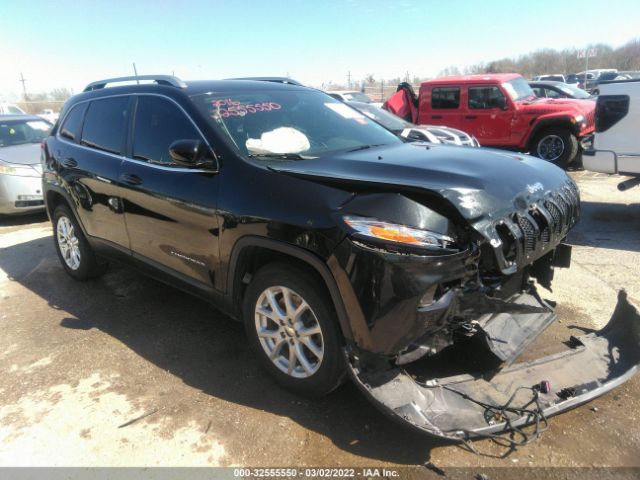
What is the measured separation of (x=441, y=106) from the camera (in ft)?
37.2

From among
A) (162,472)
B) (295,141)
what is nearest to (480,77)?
(295,141)

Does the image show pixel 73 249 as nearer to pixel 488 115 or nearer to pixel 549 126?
pixel 488 115

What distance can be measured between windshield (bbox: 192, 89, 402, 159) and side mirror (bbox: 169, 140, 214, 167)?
19cm

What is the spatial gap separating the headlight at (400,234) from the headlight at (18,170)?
727 cm

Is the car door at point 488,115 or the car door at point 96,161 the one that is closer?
the car door at point 96,161

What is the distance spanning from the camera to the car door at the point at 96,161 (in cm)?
392

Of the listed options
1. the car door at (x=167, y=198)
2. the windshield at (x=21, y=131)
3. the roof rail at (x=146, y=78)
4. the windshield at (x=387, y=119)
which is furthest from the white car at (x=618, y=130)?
the windshield at (x=21, y=131)

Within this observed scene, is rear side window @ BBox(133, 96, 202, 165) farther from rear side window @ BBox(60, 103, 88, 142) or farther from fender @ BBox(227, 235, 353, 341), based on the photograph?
rear side window @ BBox(60, 103, 88, 142)

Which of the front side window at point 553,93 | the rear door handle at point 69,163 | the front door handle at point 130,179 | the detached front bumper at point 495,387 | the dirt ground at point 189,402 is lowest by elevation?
the dirt ground at point 189,402

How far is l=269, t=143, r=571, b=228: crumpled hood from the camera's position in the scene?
7.94 feet

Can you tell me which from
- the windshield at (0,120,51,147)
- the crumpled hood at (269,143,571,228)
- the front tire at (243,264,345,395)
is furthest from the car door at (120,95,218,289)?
the windshield at (0,120,51,147)

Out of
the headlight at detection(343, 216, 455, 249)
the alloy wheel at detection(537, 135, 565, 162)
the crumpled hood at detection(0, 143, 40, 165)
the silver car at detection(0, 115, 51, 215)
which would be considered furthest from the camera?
the alloy wheel at detection(537, 135, 565, 162)

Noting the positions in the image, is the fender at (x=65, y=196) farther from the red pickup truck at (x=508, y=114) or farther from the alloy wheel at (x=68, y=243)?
the red pickup truck at (x=508, y=114)

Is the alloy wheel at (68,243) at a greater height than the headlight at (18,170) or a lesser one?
lesser
